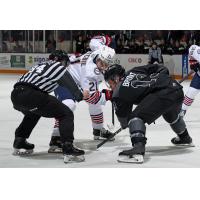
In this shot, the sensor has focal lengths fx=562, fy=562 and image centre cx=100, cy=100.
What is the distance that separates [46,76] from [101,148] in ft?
3.06

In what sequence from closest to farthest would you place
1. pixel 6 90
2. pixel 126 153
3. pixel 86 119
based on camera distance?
pixel 126 153 → pixel 86 119 → pixel 6 90

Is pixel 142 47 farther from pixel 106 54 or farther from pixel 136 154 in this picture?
pixel 136 154

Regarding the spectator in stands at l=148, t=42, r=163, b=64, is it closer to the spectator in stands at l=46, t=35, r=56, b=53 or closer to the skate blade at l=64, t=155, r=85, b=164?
the spectator in stands at l=46, t=35, r=56, b=53

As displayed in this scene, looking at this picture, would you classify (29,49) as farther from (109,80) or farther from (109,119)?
(109,80)

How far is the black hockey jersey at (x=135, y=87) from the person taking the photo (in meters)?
3.79

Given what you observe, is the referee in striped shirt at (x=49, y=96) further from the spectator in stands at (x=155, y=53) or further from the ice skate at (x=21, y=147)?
the spectator in stands at (x=155, y=53)

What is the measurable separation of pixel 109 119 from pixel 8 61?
8949mm

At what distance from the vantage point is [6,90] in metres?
9.61

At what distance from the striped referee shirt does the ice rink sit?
1.79 ft

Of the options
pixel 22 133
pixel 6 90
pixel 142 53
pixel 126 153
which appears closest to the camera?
pixel 126 153

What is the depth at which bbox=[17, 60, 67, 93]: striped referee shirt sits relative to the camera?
3.84 meters

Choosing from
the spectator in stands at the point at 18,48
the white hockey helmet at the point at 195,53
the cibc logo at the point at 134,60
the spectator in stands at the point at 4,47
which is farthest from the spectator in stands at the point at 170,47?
the white hockey helmet at the point at 195,53

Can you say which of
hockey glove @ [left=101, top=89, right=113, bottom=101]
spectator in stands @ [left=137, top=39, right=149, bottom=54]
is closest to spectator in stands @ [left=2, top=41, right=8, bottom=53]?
spectator in stands @ [left=137, top=39, right=149, bottom=54]

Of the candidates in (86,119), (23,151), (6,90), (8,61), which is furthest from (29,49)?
(23,151)
